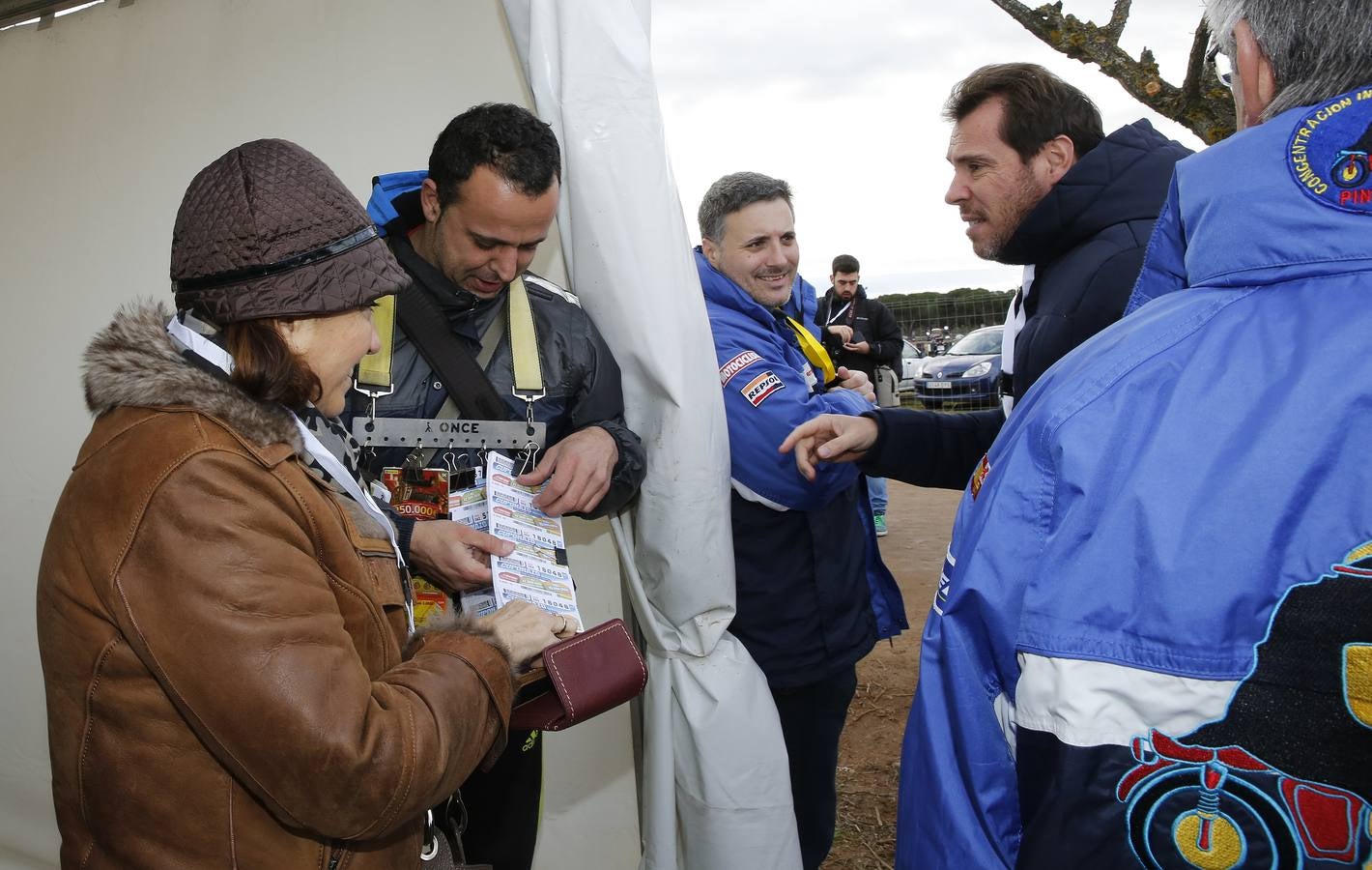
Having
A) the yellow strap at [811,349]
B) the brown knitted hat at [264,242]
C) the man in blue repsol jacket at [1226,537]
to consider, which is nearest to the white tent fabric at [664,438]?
the yellow strap at [811,349]

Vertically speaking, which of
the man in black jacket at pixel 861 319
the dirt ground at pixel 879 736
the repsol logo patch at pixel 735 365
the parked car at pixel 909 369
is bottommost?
the parked car at pixel 909 369

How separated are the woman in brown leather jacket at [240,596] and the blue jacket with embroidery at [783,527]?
3.77 ft

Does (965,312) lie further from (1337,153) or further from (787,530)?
(1337,153)

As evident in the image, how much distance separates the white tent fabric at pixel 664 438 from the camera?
202cm

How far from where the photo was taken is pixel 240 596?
1.02m

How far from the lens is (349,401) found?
1961 mm

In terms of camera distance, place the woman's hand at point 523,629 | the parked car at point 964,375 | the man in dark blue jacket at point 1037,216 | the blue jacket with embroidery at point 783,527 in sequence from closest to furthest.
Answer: the woman's hand at point 523,629, the man in dark blue jacket at point 1037,216, the blue jacket with embroidery at point 783,527, the parked car at point 964,375

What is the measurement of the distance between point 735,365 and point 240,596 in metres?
1.55

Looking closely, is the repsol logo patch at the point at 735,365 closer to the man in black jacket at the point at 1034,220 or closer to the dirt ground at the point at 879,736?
the man in black jacket at the point at 1034,220

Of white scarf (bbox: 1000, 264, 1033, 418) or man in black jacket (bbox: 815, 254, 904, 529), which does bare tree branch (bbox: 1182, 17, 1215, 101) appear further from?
man in black jacket (bbox: 815, 254, 904, 529)

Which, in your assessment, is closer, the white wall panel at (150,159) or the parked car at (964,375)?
the white wall panel at (150,159)

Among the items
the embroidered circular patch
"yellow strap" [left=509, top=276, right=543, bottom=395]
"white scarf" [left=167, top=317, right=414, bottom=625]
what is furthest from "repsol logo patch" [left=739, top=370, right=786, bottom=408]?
the embroidered circular patch

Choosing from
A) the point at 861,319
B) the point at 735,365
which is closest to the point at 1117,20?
the point at 735,365

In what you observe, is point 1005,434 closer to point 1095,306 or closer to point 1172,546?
point 1172,546
